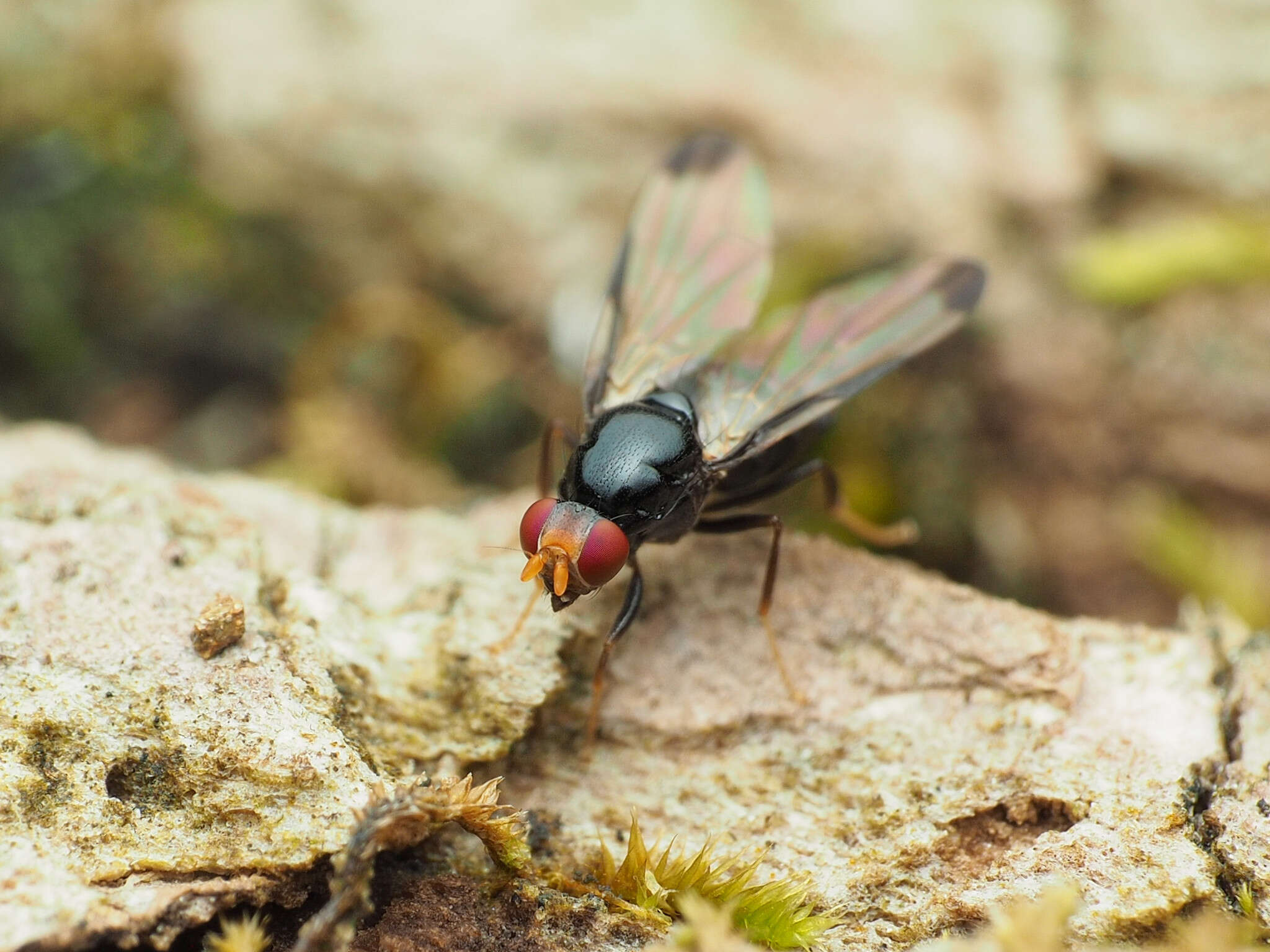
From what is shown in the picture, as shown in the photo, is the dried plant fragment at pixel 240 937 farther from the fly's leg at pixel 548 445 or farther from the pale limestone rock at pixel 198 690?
the fly's leg at pixel 548 445

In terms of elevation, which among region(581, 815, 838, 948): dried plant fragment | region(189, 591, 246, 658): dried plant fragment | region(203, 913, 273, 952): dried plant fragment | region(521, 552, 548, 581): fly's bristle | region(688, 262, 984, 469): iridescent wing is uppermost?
region(688, 262, 984, 469): iridescent wing

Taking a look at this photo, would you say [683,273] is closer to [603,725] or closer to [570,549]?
[570,549]

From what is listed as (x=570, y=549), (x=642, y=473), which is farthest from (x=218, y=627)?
(x=642, y=473)

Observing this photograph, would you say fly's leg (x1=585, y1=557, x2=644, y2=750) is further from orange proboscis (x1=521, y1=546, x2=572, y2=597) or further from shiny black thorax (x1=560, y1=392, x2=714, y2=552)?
orange proboscis (x1=521, y1=546, x2=572, y2=597)

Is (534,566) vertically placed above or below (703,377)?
below

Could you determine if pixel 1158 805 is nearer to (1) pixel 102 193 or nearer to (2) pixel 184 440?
(2) pixel 184 440

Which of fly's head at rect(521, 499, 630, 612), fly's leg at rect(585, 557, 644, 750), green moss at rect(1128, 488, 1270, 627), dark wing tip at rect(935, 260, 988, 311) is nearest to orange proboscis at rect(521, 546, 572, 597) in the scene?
fly's head at rect(521, 499, 630, 612)
